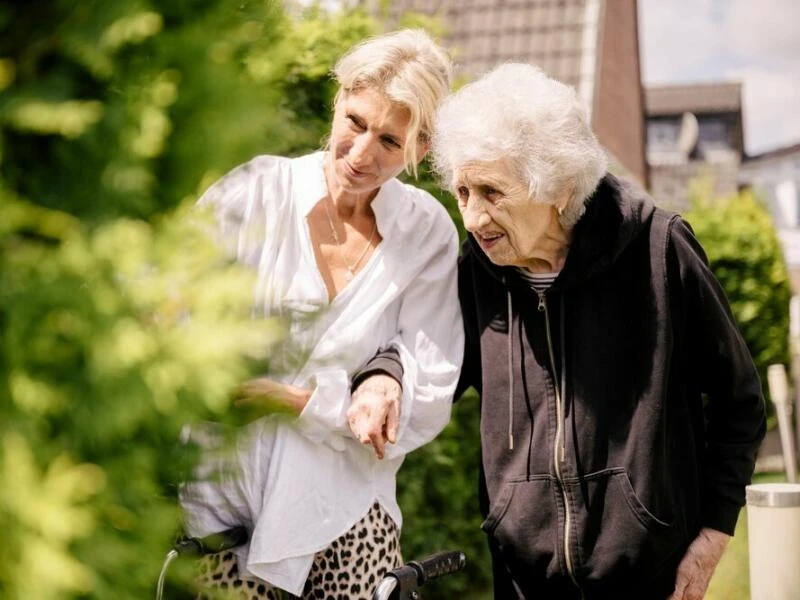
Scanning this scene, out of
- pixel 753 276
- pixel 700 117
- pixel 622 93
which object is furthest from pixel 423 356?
pixel 700 117

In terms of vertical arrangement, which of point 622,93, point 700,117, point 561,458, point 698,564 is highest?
point 700,117

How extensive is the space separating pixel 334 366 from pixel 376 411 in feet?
0.50

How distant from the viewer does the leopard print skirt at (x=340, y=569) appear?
8.74 ft

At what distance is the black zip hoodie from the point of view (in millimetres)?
2879

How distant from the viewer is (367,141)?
2.84m

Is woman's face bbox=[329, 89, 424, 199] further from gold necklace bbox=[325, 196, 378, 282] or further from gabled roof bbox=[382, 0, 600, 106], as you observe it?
gabled roof bbox=[382, 0, 600, 106]

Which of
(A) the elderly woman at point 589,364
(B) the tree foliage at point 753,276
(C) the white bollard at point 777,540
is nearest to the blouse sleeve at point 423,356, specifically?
(A) the elderly woman at point 589,364

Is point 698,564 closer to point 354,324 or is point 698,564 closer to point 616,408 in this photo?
point 616,408

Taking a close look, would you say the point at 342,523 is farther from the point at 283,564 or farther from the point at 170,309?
the point at 170,309

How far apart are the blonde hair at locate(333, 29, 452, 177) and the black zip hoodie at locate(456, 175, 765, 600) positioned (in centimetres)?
39

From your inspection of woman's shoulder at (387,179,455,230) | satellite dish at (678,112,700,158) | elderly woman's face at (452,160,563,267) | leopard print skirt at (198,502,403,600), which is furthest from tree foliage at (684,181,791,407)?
satellite dish at (678,112,700,158)

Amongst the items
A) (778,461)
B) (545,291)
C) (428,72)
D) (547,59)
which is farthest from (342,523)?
(547,59)

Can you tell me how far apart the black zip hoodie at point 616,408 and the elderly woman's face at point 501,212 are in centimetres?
11

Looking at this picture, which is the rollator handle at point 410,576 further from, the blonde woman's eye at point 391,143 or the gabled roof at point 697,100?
the gabled roof at point 697,100
